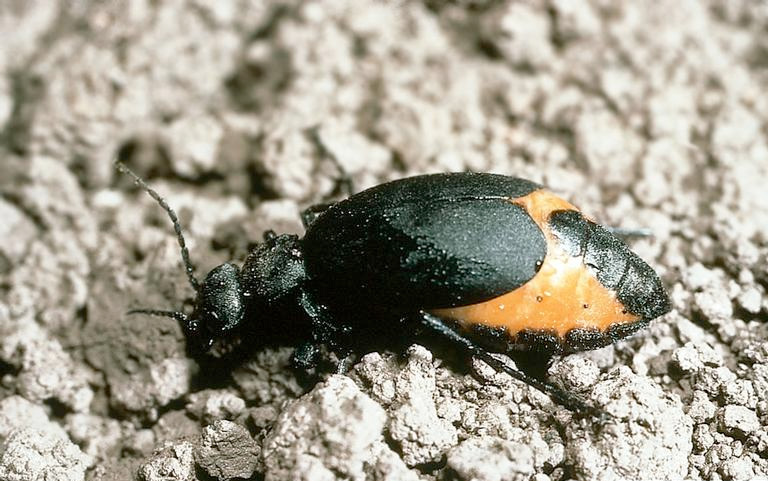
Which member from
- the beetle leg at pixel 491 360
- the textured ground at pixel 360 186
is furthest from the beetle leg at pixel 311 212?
the beetle leg at pixel 491 360

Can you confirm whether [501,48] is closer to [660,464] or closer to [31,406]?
[660,464]

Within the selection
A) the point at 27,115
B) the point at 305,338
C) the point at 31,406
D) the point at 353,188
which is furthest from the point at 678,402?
the point at 27,115

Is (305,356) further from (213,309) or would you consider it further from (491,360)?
(491,360)

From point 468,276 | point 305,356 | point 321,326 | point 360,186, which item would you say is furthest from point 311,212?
point 468,276

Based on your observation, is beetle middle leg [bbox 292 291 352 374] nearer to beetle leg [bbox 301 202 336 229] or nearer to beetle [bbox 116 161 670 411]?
beetle [bbox 116 161 670 411]

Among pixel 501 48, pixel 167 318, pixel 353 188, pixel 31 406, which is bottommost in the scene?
pixel 31 406

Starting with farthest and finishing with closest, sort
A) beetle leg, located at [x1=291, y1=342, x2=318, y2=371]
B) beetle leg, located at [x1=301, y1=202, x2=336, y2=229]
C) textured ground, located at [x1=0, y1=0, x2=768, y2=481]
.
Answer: beetle leg, located at [x1=301, y1=202, x2=336, y2=229] → beetle leg, located at [x1=291, y1=342, x2=318, y2=371] → textured ground, located at [x1=0, y1=0, x2=768, y2=481]

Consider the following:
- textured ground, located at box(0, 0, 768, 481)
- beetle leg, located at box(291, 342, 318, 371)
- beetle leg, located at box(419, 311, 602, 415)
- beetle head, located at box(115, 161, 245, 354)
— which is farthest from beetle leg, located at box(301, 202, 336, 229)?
beetle leg, located at box(419, 311, 602, 415)
